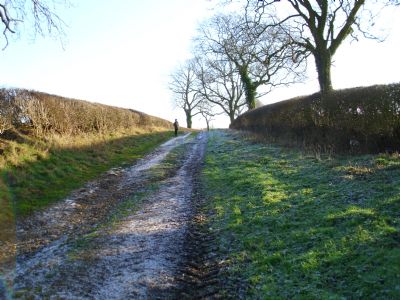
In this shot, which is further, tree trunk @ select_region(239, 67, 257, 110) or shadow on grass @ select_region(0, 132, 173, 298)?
tree trunk @ select_region(239, 67, 257, 110)

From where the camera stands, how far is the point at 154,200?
1123cm

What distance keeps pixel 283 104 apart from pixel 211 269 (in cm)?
1617

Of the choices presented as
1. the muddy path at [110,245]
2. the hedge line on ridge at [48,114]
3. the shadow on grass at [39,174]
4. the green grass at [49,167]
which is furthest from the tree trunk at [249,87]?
the muddy path at [110,245]

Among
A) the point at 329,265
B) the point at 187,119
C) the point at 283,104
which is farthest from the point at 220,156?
the point at 187,119

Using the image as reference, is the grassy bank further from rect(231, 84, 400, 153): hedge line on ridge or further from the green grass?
the green grass

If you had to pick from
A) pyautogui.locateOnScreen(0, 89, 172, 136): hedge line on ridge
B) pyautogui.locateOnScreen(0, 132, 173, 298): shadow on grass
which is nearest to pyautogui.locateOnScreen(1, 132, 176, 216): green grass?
pyautogui.locateOnScreen(0, 132, 173, 298): shadow on grass

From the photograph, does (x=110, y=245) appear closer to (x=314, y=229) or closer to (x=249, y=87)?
(x=314, y=229)

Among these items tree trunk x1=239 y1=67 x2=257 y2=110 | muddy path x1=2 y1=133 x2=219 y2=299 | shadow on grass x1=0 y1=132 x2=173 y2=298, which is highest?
tree trunk x1=239 y1=67 x2=257 y2=110

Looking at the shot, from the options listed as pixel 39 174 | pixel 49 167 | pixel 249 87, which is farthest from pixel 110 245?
pixel 249 87

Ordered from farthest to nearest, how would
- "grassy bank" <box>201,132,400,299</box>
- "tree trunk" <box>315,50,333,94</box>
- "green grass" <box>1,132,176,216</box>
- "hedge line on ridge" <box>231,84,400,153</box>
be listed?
1. "tree trunk" <box>315,50,333,94</box>
2. "hedge line on ridge" <box>231,84,400,153</box>
3. "green grass" <box>1,132,176,216</box>
4. "grassy bank" <box>201,132,400,299</box>

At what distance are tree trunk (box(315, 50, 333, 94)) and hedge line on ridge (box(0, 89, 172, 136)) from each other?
12.7 m

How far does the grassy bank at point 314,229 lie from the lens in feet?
17.6

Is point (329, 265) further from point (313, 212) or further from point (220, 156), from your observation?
point (220, 156)

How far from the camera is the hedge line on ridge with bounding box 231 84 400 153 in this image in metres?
12.2
